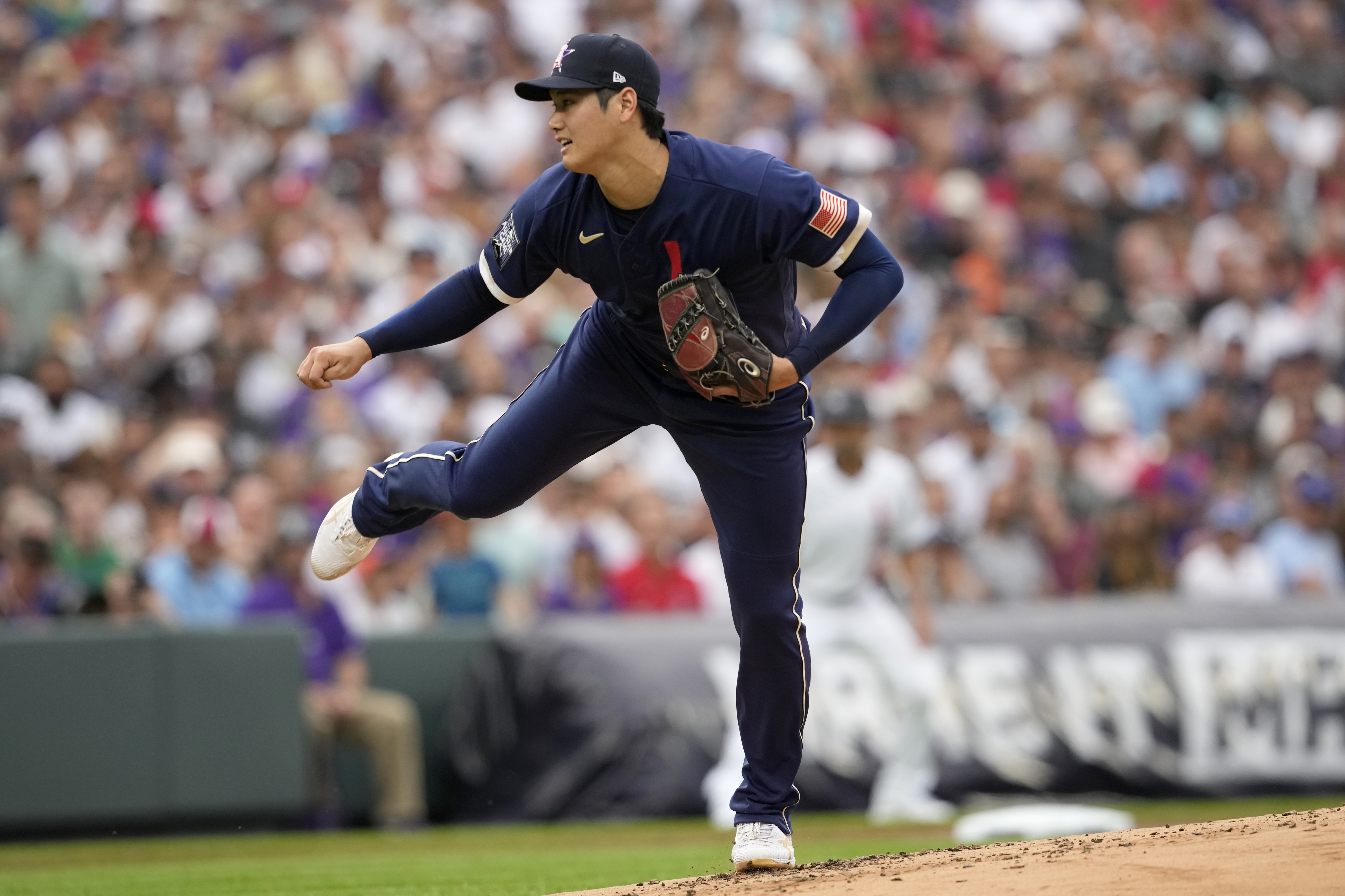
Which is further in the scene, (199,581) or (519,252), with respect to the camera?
(199,581)

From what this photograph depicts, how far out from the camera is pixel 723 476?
5.66m

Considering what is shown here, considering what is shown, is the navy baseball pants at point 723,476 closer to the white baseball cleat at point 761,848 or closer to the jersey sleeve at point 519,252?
the white baseball cleat at point 761,848

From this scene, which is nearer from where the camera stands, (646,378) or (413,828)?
(646,378)

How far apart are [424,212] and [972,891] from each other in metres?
11.2

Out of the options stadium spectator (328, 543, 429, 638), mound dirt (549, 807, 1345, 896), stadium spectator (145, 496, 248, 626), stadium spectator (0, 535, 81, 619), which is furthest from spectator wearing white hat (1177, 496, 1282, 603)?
stadium spectator (0, 535, 81, 619)

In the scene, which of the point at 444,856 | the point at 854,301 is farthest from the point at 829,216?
the point at 444,856

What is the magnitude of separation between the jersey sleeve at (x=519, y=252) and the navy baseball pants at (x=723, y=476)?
0.89 ft

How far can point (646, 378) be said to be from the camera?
573cm

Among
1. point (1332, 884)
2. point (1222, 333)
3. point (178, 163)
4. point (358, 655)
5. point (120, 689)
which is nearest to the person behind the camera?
point (1332, 884)

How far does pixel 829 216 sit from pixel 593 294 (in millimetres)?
9542

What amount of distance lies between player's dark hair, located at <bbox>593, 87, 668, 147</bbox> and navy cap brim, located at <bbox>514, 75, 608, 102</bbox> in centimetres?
3

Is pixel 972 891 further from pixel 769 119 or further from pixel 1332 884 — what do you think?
pixel 769 119

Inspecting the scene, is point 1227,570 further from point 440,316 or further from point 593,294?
point 440,316

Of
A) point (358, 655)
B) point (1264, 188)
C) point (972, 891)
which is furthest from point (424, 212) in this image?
point (972, 891)
